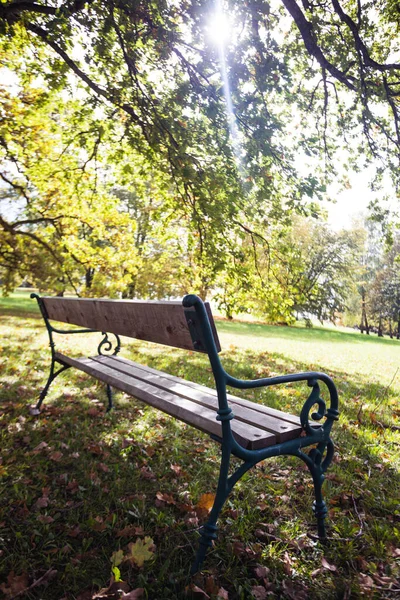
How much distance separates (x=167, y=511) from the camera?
7.73 ft

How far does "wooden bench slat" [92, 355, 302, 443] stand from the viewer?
198cm

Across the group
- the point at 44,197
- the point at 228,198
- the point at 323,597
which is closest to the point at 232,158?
the point at 228,198

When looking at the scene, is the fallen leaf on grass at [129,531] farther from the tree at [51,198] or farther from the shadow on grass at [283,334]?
the shadow on grass at [283,334]

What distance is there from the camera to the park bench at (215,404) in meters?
1.74

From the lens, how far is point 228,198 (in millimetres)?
5895

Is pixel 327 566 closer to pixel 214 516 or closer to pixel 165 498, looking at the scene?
pixel 214 516

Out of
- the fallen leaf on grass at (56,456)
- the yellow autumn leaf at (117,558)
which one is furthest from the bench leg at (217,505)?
the fallen leaf on grass at (56,456)

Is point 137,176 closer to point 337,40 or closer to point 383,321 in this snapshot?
point 337,40

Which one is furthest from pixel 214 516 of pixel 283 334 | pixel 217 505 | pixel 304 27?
pixel 283 334

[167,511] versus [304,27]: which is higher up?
[304,27]

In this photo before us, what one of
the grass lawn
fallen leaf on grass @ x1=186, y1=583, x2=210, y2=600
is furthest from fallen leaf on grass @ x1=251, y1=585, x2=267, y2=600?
fallen leaf on grass @ x1=186, y1=583, x2=210, y2=600

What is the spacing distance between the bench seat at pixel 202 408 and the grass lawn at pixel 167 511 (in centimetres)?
65

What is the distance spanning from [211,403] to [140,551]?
0.86 m

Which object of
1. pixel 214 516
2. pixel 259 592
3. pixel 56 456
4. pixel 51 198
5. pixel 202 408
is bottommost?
pixel 56 456
